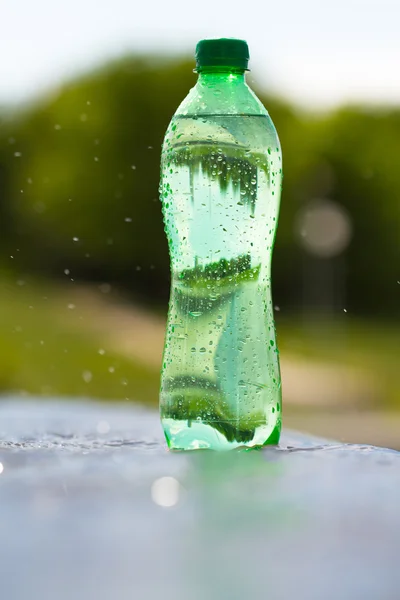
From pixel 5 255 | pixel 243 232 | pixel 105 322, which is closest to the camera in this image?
pixel 243 232

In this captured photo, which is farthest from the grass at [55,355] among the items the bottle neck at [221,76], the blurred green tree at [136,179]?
the bottle neck at [221,76]

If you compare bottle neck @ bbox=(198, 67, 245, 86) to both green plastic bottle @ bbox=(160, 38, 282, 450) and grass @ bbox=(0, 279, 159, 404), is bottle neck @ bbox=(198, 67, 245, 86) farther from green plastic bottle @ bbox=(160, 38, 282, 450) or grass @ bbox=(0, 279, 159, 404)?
grass @ bbox=(0, 279, 159, 404)

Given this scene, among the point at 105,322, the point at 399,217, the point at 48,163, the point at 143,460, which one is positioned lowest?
the point at 105,322

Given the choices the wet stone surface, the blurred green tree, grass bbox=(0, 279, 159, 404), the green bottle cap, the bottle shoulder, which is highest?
the green bottle cap

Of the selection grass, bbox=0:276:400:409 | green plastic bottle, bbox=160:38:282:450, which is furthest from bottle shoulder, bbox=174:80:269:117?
grass, bbox=0:276:400:409

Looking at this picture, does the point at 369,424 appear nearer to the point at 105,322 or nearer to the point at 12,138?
the point at 105,322

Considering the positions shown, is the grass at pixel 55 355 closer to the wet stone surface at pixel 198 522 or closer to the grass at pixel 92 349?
the grass at pixel 92 349

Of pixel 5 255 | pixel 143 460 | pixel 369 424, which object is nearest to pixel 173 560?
pixel 143 460
